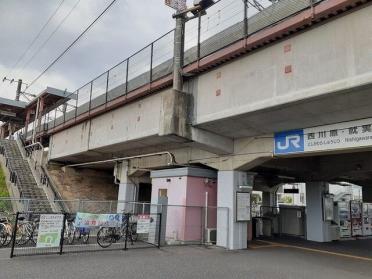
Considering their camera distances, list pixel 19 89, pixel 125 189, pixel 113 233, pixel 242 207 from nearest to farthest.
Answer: pixel 113 233, pixel 242 207, pixel 125 189, pixel 19 89

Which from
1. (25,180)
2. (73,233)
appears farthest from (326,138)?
(25,180)

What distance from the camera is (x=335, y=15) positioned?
793 cm

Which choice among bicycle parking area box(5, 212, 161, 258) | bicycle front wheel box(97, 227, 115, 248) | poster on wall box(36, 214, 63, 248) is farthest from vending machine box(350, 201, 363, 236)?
poster on wall box(36, 214, 63, 248)

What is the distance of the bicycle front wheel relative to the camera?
1145cm

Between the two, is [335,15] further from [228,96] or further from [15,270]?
[15,270]

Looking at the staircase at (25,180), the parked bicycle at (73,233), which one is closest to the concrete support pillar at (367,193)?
the parked bicycle at (73,233)

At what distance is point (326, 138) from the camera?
10.2 meters

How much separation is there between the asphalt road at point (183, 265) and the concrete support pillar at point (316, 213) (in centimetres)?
493

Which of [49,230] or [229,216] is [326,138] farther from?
[49,230]

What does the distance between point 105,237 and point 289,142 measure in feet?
23.3

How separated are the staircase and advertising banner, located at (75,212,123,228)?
7.72m

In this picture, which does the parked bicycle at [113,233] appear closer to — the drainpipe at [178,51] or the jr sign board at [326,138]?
the drainpipe at [178,51]

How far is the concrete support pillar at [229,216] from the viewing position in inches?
515

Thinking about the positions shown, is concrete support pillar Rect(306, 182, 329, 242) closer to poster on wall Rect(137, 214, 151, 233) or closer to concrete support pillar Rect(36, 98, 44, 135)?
poster on wall Rect(137, 214, 151, 233)
